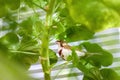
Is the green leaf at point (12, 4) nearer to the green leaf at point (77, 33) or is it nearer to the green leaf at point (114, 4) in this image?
the green leaf at point (77, 33)

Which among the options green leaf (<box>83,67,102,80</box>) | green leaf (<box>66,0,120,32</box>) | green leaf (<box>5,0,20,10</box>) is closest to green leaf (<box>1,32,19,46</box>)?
green leaf (<box>5,0,20,10</box>)

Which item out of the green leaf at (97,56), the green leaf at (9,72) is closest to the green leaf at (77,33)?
the green leaf at (97,56)

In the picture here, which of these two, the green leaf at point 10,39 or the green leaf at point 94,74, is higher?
the green leaf at point 10,39

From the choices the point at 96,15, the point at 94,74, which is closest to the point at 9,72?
the point at 96,15

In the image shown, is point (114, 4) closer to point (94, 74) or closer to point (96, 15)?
point (96, 15)

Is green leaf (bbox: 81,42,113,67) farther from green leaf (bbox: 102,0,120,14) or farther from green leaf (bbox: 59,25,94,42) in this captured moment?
green leaf (bbox: 102,0,120,14)

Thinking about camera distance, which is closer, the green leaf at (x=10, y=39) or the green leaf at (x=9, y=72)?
the green leaf at (x=9, y=72)
